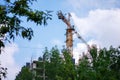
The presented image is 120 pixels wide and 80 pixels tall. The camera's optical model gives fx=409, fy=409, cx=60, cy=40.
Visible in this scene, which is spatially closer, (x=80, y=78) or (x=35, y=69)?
(x=80, y=78)

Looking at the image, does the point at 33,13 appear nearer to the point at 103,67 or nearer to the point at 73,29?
the point at 103,67

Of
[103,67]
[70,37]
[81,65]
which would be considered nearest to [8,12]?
[103,67]

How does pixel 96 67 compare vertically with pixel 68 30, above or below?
below

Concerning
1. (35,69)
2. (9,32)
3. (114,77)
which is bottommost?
(9,32)

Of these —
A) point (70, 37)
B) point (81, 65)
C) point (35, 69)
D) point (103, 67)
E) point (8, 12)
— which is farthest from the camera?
point (35, 69)

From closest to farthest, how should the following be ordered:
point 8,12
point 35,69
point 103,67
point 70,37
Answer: point 8,12, point 103,67, point 70,37, point 35,69

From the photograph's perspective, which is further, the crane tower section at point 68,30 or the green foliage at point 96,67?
the crane tower section at point 68,30

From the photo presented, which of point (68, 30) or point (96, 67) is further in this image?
point (68, 30)

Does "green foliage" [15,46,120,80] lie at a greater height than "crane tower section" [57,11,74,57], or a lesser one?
lesser

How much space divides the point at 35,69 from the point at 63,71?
87017mm

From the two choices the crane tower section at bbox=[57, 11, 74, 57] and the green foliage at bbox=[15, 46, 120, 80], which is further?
the crane tower section at bbox=[57, 11, 74, 57]

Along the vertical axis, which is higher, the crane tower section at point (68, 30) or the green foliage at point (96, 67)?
the crane tower section at point (68, 30)

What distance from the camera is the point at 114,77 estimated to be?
54156mm

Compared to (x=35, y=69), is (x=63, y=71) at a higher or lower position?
lower
